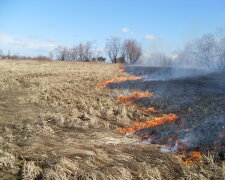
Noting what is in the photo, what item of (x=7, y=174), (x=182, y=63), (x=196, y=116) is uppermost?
(x=182, y=63)

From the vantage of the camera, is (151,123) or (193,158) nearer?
(193,158)

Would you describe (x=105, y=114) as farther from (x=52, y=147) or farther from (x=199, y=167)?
(x=199, y=167)

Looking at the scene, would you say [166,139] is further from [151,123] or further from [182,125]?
[151,123]

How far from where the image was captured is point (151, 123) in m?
7.19

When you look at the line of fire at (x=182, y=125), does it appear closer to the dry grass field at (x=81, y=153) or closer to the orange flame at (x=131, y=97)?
the orange flame at (x=131, y=97)

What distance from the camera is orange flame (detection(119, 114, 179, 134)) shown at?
6494 mm

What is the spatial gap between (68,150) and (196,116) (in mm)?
4512

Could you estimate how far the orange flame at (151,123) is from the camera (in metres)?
6.49

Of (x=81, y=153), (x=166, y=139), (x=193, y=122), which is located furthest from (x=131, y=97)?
(x=81, y=153)

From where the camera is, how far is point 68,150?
188 inches

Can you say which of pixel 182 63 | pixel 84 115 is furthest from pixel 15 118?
pixel 182 63

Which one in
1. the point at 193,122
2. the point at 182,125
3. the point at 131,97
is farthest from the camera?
the point at 131,97

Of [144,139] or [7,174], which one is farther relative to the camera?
[144,139]

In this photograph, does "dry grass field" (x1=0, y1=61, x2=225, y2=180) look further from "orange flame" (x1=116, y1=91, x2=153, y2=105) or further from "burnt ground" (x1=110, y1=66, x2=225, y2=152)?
"orange flame" (x1=116, y1=91, x2=153, y2=105)
